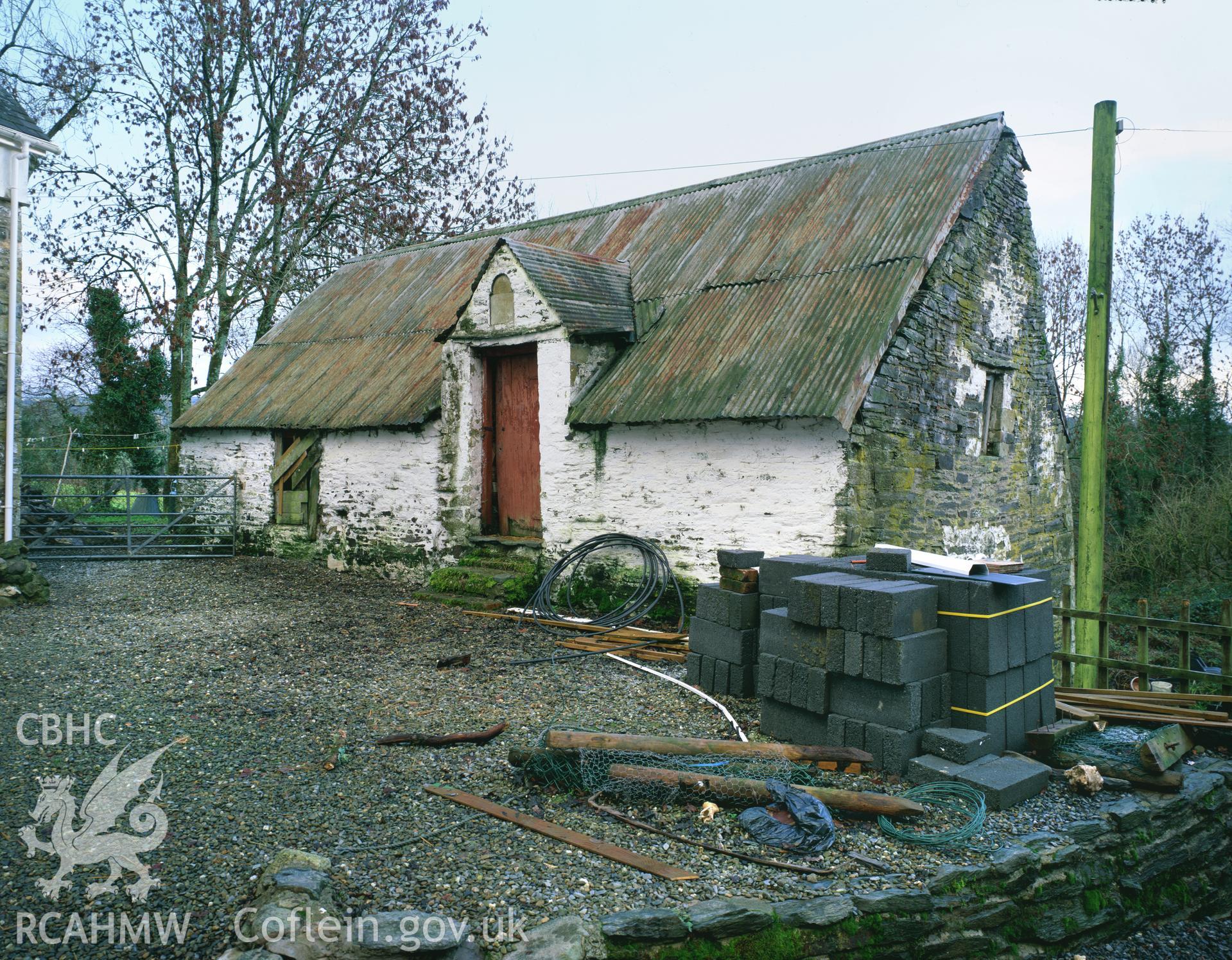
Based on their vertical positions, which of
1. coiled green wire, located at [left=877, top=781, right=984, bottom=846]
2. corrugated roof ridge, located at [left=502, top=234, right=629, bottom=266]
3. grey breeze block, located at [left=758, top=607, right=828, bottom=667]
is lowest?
coiled green wire, located at [left=877, top=781, right=984, bottom=846]

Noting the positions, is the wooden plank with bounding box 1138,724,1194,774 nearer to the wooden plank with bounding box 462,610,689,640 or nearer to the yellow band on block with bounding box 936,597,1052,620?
the yellow band on block with bounding box 936,597,1052,620

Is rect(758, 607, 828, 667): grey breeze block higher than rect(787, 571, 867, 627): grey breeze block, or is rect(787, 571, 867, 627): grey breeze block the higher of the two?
rect(787, 571, 867, 627): grey breeze block

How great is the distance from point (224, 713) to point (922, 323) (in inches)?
319

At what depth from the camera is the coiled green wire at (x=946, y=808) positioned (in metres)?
4.48

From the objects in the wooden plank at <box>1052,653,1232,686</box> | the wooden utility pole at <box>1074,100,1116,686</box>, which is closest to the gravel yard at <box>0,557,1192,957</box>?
the wooden plank at <box>1052,653,1232,686</box>

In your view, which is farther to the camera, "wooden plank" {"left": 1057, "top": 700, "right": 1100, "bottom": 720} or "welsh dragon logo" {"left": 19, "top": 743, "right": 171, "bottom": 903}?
"wooden plank" {"left": 1057, "top": 700, "right": 1100, "bottom": 720}

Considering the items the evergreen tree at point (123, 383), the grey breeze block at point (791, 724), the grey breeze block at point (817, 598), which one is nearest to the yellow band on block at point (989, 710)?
the grey breeze block at point (791, 724)

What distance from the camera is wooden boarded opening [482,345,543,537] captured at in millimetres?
11758

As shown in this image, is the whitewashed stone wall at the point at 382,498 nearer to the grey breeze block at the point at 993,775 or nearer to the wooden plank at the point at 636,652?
the wooden plank at the point at 636,652

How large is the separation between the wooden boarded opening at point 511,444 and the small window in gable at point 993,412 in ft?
19.8

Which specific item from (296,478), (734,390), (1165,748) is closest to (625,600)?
(734,390)

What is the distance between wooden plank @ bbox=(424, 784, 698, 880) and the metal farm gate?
36.4 feet

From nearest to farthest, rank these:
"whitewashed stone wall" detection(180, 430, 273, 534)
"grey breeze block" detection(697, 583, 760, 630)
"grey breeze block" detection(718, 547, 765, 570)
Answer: "grey breeze block" detection(697, 583, 760, 630) < "grey breeze block" detection(718, 547, 765, 570) < "whitewashed stone wall" detection(180, 430, 273, 534)

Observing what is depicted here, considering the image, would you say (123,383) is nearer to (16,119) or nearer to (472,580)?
(16,119)
